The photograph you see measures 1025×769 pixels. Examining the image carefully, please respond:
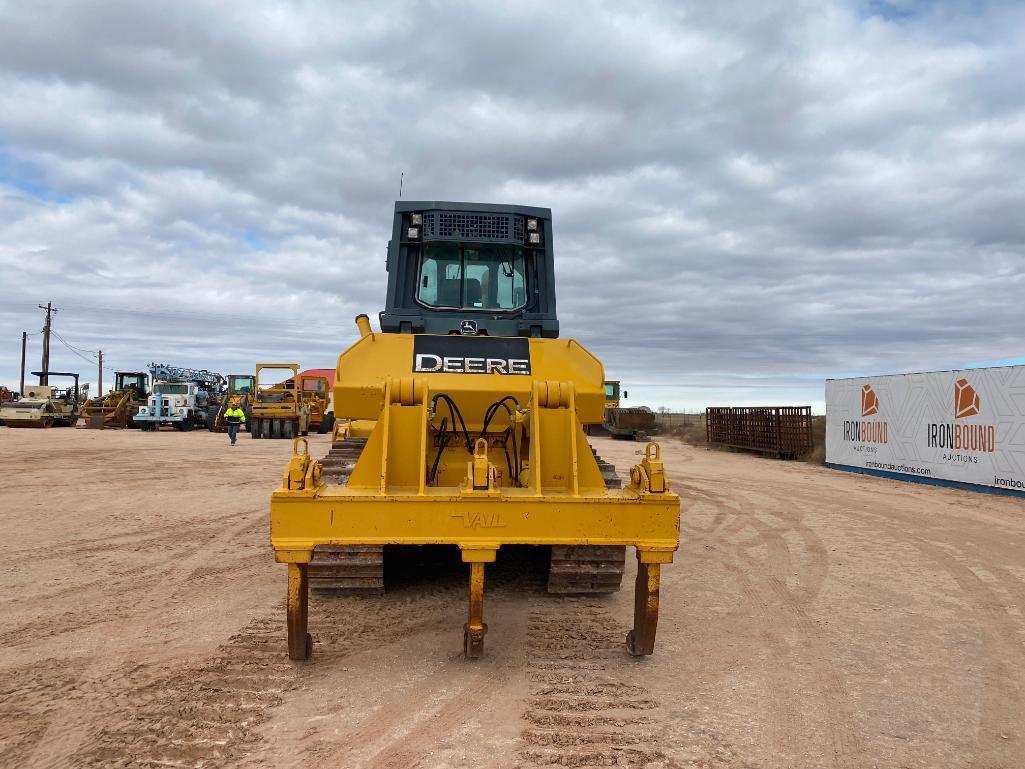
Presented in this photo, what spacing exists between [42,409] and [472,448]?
3889 cm

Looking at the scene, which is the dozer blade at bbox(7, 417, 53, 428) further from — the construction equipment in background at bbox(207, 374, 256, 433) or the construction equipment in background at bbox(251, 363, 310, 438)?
the construction equipment in background at bbox(251, 363, 310, 438)

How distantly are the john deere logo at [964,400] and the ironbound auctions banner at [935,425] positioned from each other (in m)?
0.02

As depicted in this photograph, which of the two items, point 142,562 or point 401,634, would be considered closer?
point 401,634

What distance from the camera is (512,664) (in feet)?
13.5

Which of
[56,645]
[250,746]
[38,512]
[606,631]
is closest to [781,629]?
[606,631]

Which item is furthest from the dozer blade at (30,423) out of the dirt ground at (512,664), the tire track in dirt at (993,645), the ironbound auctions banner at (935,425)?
the tire track in dirt at (993,645)

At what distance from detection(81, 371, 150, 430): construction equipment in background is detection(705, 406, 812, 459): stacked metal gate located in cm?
2800

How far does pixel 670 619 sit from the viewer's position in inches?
202

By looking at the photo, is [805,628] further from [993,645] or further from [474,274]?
[474,274]

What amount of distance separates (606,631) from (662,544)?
1.21 meters

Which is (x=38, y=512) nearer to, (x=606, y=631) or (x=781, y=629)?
(x=606, y=631)

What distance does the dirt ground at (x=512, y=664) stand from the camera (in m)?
3.18

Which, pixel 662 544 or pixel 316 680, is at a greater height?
pixel 662 544

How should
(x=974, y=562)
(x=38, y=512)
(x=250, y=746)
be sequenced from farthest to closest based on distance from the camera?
(x=38, y=512) → (x=974, y=562) → (x=250, y=746)
